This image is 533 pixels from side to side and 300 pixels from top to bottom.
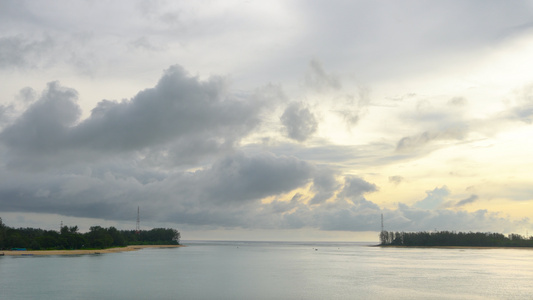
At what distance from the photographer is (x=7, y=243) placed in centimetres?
15275

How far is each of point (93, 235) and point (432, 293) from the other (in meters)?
164

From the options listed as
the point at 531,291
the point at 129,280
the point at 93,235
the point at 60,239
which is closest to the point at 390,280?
the point at 531,291

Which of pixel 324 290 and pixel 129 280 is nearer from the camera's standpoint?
pixel 324 290

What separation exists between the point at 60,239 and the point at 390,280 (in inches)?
5210

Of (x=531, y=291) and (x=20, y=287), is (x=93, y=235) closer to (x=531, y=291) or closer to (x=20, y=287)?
(x=20, y=287)

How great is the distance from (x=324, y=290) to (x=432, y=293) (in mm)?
14905

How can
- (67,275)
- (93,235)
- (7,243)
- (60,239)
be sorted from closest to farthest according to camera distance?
(67,275) → (7,243) → (60,239) → (93,235)

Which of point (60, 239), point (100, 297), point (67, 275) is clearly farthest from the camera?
point (60, 239)

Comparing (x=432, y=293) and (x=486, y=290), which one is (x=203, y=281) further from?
(x=486, y=290)

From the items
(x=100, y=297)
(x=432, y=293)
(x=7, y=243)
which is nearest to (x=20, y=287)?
(x=100, y=297)

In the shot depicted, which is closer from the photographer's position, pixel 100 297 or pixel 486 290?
pixel 100 297

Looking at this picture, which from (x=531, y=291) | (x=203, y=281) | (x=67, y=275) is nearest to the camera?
(x=531, y=291)

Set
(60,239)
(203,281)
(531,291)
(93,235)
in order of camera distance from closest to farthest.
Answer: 1. (531,291)
2. (203,281)
3. (60,239)
4. (93,235)

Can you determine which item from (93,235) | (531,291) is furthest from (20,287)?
(93,235)
